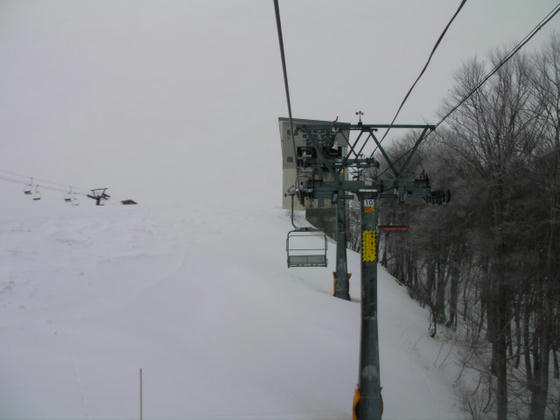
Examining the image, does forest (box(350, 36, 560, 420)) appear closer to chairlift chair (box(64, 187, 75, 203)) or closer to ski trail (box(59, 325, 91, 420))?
ski trail (box(59, 325, 91, 420))

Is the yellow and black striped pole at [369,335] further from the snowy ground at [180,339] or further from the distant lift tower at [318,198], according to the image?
the snowy ground at [180,339]

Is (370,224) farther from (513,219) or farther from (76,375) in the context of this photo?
(513,219)

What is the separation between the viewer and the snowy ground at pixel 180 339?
6051 millimetres

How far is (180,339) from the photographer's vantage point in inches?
332

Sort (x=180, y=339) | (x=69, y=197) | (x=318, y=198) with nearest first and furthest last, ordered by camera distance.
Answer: (x=318, y=198) < (x=180, y=339) < (x=69, y=197)

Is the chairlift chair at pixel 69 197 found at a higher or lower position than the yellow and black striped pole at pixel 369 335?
higher

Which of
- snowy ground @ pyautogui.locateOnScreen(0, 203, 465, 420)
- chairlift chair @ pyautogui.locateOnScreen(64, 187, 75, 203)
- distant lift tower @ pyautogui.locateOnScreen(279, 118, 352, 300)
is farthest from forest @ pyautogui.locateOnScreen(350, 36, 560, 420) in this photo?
chairlift chair @ pyautogui.locateOnScreen(64, 187, 75, 203)

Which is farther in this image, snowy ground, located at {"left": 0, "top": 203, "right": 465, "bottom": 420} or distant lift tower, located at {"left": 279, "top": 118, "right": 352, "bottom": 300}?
distant lift tower, located at {"left": 279, "top": 118, "right": 352, "bottom": 300}

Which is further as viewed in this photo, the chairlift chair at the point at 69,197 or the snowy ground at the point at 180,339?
the chairlift chair at the point at 69,197

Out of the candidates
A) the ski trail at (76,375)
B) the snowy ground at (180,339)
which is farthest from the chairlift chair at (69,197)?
the ski trail at (76,375)

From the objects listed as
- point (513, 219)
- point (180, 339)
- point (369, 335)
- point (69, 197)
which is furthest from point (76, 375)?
point (69, 197)

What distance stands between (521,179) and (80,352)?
13554mm

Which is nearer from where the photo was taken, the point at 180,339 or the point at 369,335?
the point at 369,335

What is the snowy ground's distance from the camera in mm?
6051
